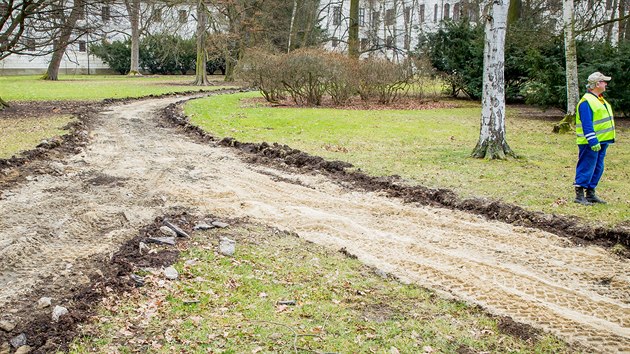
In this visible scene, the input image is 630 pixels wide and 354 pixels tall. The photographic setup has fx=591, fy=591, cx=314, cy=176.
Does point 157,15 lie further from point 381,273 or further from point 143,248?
point 381,273

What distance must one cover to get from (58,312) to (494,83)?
10.1 meters

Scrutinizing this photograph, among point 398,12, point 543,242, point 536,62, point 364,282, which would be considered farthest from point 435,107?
point 398,12

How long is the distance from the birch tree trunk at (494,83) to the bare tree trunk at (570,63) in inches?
239

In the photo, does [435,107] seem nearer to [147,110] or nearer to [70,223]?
[147,110]

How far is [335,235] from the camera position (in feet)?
24.1

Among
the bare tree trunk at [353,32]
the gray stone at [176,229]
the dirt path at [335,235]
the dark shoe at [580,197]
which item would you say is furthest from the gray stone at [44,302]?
the bare tree trunk at [353,32]

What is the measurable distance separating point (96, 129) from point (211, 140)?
13.7ft

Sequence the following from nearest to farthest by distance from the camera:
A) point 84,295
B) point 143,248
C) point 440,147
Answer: point 84,295
point 143,248
point 440,147

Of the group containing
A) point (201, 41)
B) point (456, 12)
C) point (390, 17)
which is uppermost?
point (456, 12)

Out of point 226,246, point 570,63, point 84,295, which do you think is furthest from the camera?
point 570,63

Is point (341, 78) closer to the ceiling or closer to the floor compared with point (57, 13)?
closer to the floor

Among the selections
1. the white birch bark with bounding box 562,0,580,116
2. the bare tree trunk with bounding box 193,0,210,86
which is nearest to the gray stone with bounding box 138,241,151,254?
the white birch bark with bounding box 562,0,580,116

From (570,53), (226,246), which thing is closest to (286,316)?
(226,246)

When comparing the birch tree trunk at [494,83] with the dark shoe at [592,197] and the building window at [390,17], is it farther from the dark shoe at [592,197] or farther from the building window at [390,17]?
the building window at [390,17]
